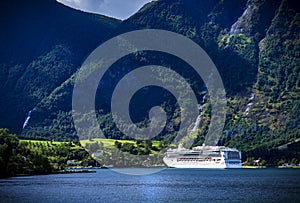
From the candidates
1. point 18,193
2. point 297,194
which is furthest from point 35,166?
point 297,194

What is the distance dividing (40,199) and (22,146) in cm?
6655

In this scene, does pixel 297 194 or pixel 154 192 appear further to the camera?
pixel 154 192

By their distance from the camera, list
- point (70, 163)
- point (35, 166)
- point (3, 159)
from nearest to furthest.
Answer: point (3, 159) < point (35, 166) < point (70, 163)

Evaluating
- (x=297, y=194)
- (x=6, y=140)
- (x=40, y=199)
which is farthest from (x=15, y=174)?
(x=297, y=194)

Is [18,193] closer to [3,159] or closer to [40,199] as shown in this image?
[40,199]

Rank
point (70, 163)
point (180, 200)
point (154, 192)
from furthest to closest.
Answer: point (70, 163)
point (154, 192)
point (180, 200)

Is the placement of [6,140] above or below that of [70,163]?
above

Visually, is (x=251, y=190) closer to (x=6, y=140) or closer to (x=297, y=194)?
(x=297, y=194)

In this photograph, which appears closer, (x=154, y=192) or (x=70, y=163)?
(x=154, y=192)

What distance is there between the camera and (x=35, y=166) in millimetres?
133500

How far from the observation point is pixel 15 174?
4808 inches

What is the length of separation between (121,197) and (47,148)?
421 feet

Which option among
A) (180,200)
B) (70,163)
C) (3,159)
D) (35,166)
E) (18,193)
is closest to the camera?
(180,200)

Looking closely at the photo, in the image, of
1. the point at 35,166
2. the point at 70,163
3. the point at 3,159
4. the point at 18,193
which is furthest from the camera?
the point at 70,163
